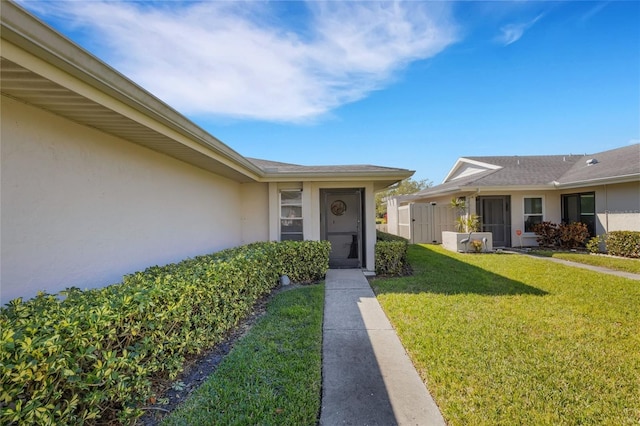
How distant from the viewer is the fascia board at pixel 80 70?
177 cm

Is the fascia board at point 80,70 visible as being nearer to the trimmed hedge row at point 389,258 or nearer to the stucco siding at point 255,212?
the stucco siding at point 255,212

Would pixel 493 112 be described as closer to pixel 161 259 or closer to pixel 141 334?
pixel 161 259

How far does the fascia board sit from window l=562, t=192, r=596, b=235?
1550 centimetres

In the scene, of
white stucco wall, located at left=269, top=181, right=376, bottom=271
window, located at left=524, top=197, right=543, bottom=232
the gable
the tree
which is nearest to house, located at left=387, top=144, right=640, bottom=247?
window, located at left=524, top=197, right=543, bottom=232

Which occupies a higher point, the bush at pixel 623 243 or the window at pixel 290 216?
the window at pixel 290 216

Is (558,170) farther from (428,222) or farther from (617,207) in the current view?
(428,222)

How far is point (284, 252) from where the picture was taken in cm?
705

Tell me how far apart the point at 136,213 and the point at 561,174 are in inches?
707

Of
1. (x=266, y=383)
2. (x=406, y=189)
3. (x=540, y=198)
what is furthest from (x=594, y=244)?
(x=406, y=189)

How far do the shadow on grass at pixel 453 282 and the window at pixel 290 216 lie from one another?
8.88ft

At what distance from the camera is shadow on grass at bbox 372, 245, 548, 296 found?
6.43 metres

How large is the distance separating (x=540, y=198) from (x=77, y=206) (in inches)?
655

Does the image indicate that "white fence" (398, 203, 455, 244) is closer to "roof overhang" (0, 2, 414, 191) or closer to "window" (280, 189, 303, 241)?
"window" (280, 189, 303, 241)

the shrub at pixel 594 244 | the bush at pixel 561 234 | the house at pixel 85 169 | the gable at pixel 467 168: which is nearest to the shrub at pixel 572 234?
the bush at pixel 561 234
